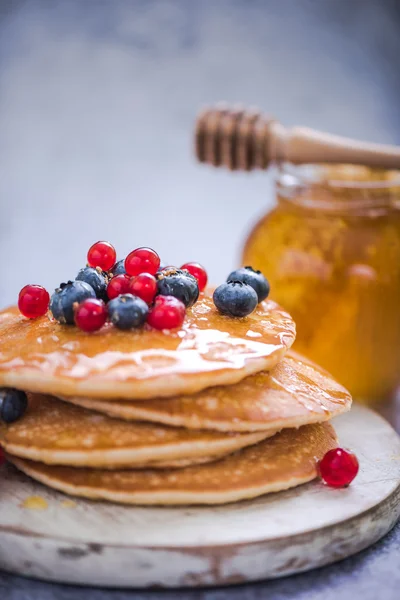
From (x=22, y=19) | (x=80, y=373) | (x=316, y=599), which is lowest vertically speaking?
(x=316, y=599)

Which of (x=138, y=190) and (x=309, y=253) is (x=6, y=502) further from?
(x=138, y=190)

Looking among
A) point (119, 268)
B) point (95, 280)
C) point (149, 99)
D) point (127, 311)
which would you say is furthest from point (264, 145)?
point (149, 99)

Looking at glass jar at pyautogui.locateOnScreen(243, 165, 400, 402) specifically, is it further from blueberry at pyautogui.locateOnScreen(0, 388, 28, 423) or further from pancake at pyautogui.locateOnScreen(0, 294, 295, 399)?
blueberry at pyautogui.locateOnScreen(0, 388, 28, 423)

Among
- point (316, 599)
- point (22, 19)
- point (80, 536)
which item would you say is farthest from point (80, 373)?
point (22, 19)

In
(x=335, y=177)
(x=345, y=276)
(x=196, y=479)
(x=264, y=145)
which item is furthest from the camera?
(x=335, y=177)

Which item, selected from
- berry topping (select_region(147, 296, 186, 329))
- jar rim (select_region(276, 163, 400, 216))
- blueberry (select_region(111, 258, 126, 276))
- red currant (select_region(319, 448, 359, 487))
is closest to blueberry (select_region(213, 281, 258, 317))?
berry topping (select_region(147, 296, 186, 329))

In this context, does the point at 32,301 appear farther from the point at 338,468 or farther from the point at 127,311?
the point at 338,468
